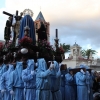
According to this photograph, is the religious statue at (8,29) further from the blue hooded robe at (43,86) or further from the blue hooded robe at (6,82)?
the blue hooded robe at (43,86)

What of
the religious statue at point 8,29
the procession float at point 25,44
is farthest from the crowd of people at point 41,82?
the religious statue at point 8,29

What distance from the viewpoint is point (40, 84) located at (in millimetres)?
6500

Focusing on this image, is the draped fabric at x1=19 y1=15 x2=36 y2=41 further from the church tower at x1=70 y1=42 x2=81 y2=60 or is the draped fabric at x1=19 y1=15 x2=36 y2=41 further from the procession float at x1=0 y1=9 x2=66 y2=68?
the church tower at x1=70 y1=42 x2=81 y2=60

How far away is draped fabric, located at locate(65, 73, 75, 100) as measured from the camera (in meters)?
9.30

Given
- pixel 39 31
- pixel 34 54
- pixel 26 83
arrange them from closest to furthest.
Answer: pixel 26 83 → pixel 34 54 → pixel 39 31

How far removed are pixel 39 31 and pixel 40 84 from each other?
4418mm

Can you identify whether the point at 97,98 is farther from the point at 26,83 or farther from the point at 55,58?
the point at 26,83

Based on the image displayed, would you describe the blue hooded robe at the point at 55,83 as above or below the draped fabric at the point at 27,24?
below

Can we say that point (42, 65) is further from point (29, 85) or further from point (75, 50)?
point (75, 50)

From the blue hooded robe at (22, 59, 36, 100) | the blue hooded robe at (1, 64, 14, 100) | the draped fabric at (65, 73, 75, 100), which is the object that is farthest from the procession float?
the blue hooded robe at (22, 59, 36, 100)

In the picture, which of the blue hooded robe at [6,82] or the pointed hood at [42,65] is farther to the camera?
the blue hooded robe at [6,82]

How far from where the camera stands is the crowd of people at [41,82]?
21.5ft

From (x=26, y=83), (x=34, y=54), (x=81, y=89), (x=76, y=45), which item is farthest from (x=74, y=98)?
(x=76, y=45)

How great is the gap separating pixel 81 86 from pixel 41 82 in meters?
3.33
